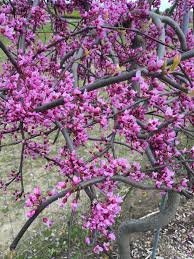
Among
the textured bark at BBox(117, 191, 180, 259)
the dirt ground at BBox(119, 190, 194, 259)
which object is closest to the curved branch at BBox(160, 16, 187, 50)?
the textured bark at BBox(117, 191, 180, 259)

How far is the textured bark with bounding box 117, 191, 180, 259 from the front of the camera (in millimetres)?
2979

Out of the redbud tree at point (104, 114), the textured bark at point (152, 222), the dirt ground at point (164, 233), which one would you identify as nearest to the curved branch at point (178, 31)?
the redbud tree at point (104, 114)

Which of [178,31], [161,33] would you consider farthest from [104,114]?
[178,31]

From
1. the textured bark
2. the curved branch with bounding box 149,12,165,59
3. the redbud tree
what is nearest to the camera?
the redbud tree

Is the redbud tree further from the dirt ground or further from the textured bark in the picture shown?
the dirt ground

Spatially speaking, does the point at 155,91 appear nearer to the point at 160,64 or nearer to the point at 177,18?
the point at 160,64

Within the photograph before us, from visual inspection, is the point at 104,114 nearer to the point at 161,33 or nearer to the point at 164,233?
the point at 161,33

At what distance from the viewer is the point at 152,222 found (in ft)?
10.2

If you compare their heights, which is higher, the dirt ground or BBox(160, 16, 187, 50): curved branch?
BBox(160, 16, 187, 50): curved branch

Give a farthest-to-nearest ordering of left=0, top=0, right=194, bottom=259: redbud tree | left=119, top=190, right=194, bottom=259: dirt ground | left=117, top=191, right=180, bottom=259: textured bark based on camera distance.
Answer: left=119, top=190, right=194, bottom=259: dirt ground < left=117, top=191, right=180, bottom=259: textured bark < left=0, top=0, right=194, bottom=259: redbud tree

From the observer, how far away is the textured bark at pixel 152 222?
9.77ft

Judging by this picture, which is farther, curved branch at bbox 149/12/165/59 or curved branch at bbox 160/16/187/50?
curved branch at bbox 160/16/187/50

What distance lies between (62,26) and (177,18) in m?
2.16

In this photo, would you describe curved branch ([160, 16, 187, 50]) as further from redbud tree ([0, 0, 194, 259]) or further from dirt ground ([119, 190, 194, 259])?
dirt ground ([119, 190, 194, 259])
